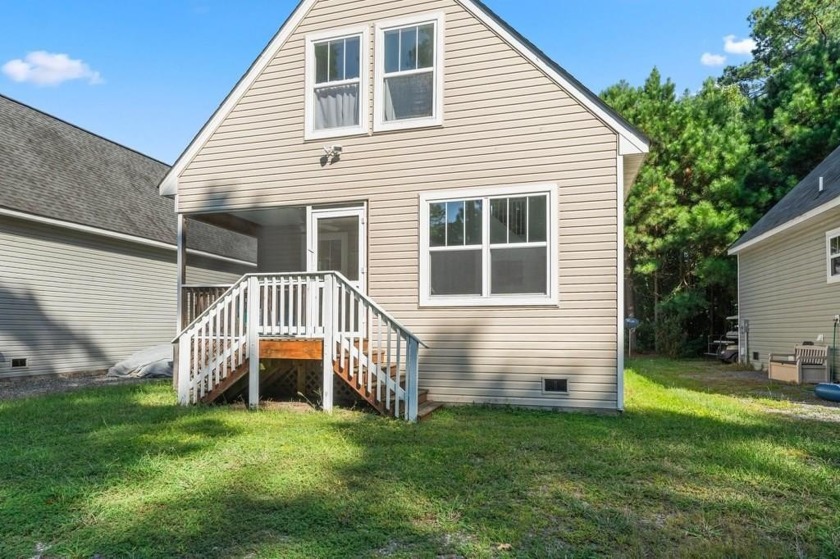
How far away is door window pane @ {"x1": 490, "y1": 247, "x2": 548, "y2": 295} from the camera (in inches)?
258

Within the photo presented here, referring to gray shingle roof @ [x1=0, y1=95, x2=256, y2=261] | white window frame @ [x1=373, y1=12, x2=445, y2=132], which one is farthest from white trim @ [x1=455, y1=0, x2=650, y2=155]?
gray shingle roof @ [x1=0, y1=95, x2=256, y2=261]

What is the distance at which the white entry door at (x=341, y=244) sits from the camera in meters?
7.32

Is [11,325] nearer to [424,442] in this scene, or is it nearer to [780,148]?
[424,442]

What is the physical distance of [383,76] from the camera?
23.8 ft

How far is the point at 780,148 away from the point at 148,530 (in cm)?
2118

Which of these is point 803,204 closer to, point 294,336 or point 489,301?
point 489,301

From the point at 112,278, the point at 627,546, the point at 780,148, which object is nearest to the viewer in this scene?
the point at 627,546

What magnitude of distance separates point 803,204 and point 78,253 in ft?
50.7

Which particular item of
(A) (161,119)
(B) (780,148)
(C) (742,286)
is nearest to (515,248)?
(C) (742,286)

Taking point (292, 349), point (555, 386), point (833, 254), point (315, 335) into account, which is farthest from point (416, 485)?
point (833, 254)

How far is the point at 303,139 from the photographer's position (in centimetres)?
755

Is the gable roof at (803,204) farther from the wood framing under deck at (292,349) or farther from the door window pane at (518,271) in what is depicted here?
the wood framing under deck at (292,349)

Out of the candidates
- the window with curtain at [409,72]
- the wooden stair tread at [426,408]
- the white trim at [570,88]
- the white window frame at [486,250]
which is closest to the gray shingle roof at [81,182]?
the window with curtain at [409,72]

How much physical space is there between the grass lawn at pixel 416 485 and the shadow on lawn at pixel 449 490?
1 centimetres
